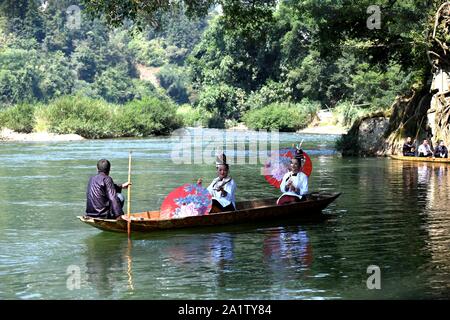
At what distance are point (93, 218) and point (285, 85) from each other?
54.5 m

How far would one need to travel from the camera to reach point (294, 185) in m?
16.0

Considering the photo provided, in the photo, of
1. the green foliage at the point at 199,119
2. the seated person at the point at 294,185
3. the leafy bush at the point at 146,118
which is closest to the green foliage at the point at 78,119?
the leafy bush at the point at 146,118

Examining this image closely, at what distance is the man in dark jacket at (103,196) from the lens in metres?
13.8

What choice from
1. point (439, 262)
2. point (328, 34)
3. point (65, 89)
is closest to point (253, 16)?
point (328, 34)

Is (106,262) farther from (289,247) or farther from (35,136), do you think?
(35,136)

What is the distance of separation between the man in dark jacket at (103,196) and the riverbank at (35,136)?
40.4m

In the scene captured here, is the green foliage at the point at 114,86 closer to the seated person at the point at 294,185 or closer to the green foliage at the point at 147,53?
the green foliage at the point at 147,53

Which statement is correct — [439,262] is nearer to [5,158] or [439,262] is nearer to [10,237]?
[10,237]

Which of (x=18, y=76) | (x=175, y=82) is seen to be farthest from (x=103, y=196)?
(x=175, y=82)

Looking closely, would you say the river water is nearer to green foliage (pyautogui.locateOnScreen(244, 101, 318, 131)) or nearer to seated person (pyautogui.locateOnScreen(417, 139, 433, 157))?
seated person (pyautogui.locateOnScreen(417, 139, 433, 157))

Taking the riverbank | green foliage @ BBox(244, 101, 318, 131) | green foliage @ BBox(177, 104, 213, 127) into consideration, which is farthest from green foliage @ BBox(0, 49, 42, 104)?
the riverbank

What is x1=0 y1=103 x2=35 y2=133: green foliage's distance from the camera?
5497 cm

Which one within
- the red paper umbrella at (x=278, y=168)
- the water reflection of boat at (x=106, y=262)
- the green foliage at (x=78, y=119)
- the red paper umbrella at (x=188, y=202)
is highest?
the green foliage at (x=78, y=119)

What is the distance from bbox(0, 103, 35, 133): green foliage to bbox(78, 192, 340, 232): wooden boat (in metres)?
41.2
